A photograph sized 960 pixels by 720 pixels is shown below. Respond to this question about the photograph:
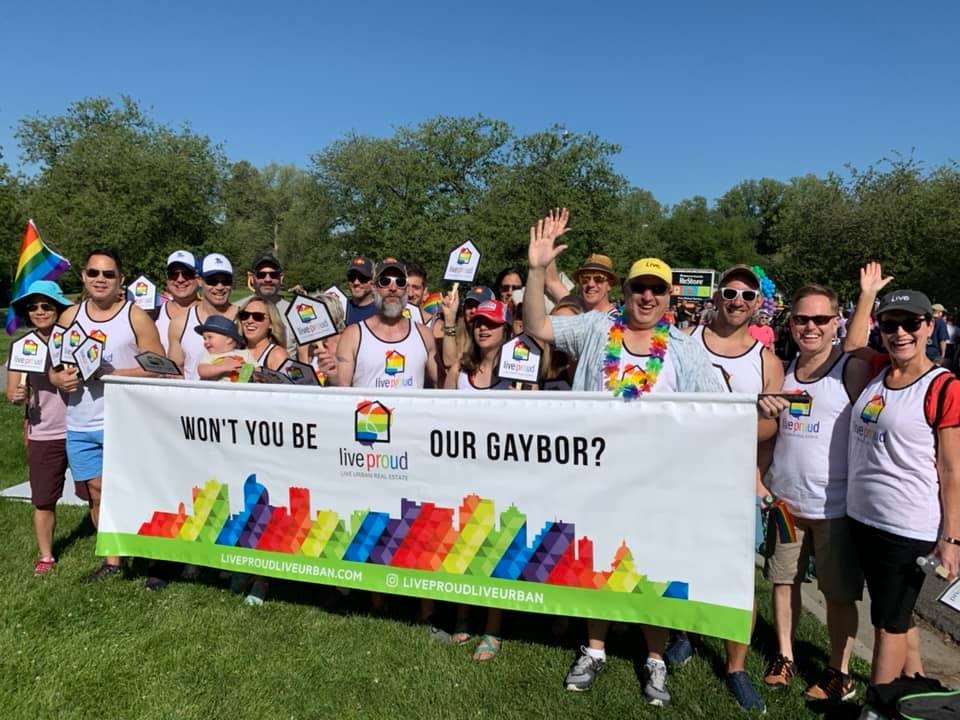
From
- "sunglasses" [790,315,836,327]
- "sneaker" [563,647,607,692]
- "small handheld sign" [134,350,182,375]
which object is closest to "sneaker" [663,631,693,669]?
"sneaker" [563,647,607,692]

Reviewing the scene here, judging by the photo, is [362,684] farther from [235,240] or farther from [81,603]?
[235,240]

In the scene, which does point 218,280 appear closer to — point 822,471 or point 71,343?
point 71,343

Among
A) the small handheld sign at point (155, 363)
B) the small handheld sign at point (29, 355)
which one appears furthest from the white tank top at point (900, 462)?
the small handheld sign at point (29, 355)

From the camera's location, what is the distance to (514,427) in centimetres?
337

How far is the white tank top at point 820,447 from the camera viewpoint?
321 centimetres

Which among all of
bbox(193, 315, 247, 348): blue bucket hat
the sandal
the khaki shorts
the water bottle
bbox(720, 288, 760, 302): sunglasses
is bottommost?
the sandal

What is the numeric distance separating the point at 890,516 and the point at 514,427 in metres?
1.80

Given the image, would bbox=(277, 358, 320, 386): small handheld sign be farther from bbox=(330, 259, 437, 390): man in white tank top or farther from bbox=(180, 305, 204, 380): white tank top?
bbox=(180, 305, 204, 380): white tank top

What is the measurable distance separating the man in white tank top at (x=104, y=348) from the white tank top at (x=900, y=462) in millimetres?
4408

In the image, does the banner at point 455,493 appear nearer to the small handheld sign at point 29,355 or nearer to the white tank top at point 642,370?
the white tank top at point 642,370

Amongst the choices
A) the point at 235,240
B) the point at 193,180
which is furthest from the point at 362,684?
the point at 235,240

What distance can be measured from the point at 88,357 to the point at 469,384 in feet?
8.34

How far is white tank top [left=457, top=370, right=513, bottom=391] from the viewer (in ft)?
12.6

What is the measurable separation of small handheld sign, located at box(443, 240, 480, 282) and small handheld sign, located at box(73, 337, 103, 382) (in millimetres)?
3370
